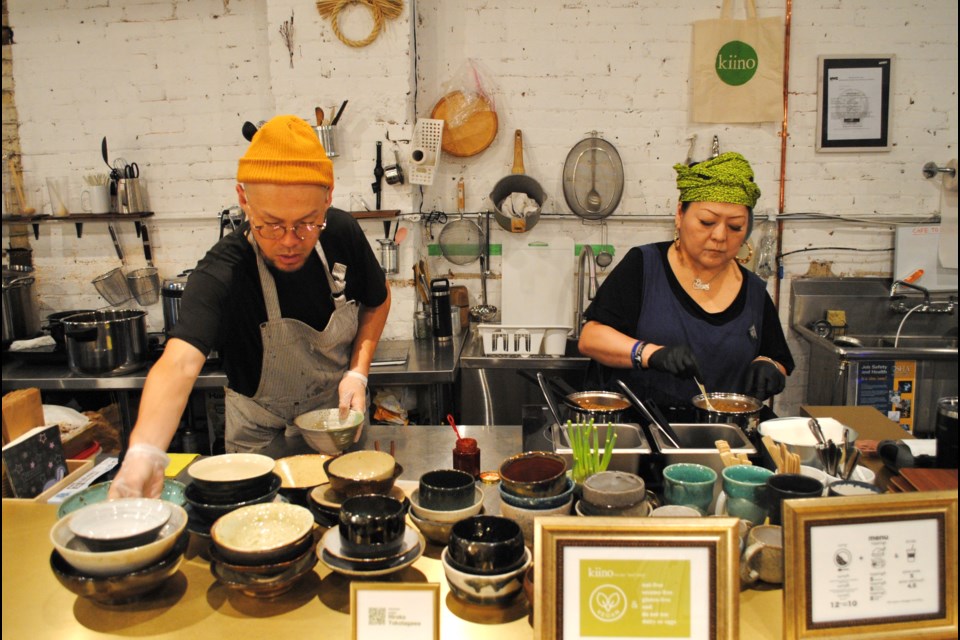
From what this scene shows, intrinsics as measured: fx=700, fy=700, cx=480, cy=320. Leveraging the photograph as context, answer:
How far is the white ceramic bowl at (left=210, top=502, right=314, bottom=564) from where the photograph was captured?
4.17 ft

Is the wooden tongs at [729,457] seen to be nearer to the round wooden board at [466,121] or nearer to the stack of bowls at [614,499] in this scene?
the stack of bowls at [614,499]

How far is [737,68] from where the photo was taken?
4.39 m

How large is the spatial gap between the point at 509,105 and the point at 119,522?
3732mm

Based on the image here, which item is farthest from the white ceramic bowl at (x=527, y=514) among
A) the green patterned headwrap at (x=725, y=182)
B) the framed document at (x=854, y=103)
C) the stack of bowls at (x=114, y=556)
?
the framed document at (x=854, y=103)

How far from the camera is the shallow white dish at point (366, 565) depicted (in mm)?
1291

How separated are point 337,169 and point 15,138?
2298 millimetres

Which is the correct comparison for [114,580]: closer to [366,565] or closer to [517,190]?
[366,565]

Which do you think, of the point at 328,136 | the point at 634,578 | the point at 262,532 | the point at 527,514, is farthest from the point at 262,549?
the point at 328,136

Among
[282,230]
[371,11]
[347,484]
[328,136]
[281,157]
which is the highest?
[371,11]

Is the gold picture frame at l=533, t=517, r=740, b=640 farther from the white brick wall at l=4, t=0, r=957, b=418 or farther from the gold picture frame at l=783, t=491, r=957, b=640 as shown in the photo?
the white brick wall at l=4, t=0, r=957, b=418

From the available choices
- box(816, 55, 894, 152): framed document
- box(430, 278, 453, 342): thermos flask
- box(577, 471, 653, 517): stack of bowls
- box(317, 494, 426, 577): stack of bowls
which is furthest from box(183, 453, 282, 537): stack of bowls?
box(816, 55, 894, 152): framed document

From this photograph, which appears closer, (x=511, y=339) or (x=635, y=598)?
(x=635, y=598)

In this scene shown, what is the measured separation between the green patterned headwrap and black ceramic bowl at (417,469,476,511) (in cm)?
157

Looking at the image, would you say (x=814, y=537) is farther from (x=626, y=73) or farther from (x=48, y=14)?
(x=48, y=14)
